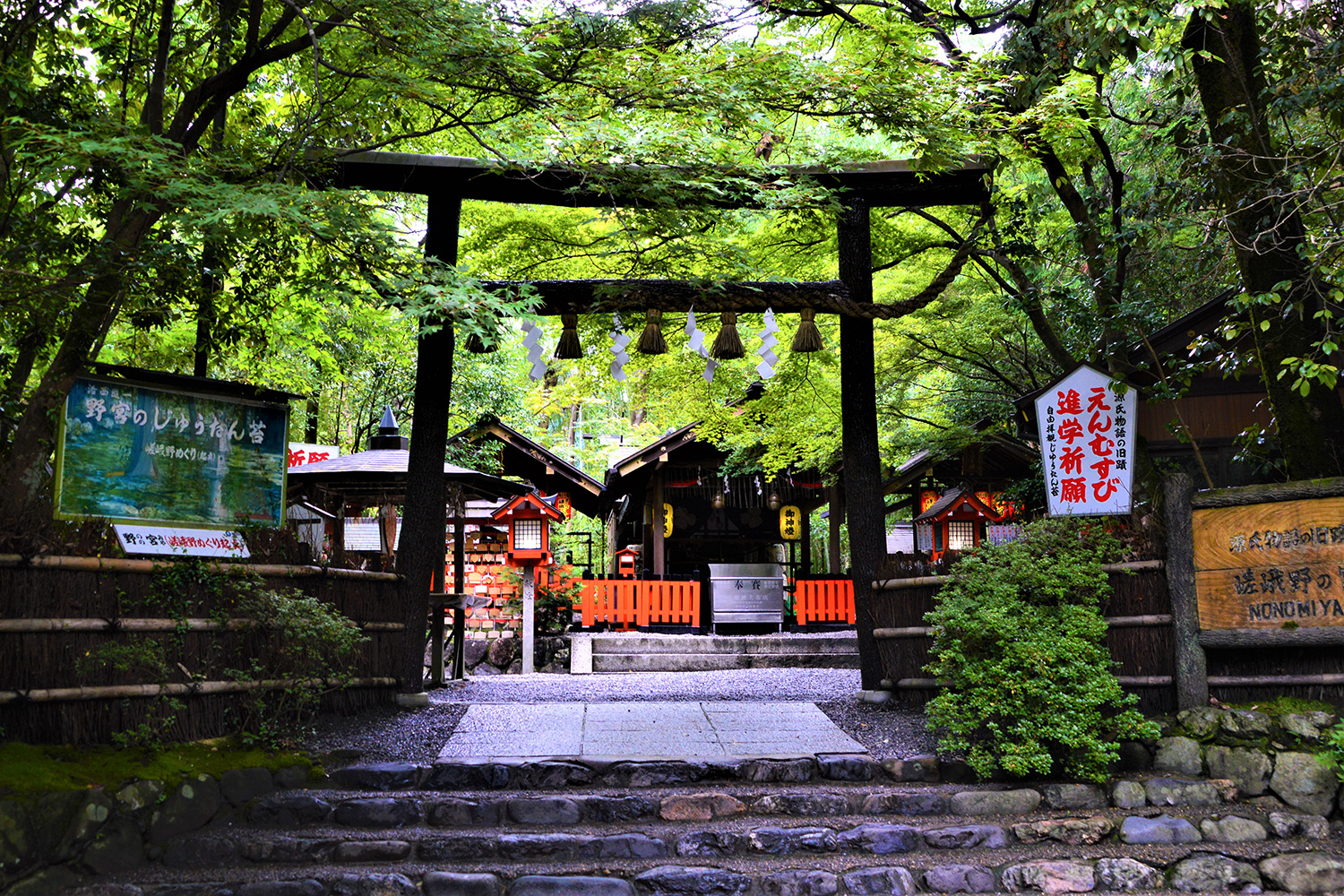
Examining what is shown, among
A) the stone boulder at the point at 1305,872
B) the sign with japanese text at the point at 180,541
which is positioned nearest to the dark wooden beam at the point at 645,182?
the sign with japanese text at the point at 180,541

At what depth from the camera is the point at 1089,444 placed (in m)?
8.30

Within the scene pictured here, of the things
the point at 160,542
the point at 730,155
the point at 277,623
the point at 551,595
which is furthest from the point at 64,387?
the point at 551,595

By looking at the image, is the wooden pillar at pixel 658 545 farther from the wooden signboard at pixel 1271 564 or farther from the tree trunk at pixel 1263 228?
the tree trunk at pixel 1263 228

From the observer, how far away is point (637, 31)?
8758mm

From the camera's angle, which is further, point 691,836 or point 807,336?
point 807,336

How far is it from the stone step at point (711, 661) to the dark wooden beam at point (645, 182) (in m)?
8.26

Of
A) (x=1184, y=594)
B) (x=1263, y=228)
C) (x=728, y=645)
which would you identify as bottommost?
(x=728, y=645)

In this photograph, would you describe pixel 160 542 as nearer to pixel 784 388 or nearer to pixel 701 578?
pixel 784 388

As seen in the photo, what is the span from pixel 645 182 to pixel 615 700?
5.70 metres

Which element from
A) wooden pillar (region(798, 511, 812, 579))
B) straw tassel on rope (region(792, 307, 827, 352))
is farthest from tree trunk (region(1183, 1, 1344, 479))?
wooden pillar (region(798, 511, 812, 579))

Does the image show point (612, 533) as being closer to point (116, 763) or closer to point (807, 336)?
point (807, 336)

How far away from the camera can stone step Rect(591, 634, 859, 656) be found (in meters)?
16.0

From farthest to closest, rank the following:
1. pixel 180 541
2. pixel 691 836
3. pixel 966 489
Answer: pixel 966 489 < pixel 180 541 < pixel 691 836

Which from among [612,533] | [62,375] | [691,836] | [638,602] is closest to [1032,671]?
[691,836]
